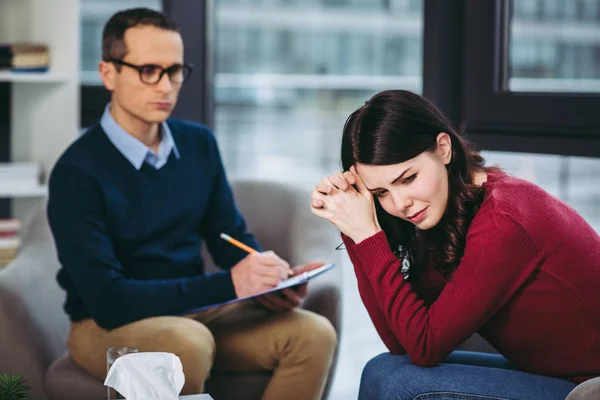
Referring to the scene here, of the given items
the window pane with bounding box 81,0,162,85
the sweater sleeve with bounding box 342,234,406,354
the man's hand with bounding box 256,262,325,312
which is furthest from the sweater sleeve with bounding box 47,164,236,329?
the window pane with bounding box 81,0,162,85

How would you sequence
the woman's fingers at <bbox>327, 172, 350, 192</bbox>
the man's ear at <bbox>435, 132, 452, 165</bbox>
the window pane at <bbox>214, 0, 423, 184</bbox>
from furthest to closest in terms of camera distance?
the window pane at <bbox>214, 0, 423, 184</bbox> < the woman's fingers at <bbox>327, 172, 350, 192</bbox> < the man's ear at <bbox>435, 132, 452, 165</bbox>

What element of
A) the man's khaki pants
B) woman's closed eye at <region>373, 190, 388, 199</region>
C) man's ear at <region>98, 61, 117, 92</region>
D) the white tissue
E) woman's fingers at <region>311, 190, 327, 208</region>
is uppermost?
Answer: man's ear at <region>98, 61, 117, 92</region>

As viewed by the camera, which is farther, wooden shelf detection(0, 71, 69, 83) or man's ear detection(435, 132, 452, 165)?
wooden shelf detection(0, 71, 69, 83)

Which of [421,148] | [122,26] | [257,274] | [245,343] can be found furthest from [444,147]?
[122,26]

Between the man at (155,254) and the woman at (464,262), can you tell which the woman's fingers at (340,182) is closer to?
the woman at (464,262)

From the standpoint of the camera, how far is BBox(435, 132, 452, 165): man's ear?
174 centimetres

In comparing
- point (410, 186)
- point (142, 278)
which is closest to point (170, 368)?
point (410, 186)

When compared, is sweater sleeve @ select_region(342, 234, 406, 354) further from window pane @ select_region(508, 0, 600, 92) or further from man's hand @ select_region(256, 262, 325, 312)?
window pane @ select_region(508, 0, 600, 92)

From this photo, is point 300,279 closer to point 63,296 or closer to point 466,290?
point 466,290

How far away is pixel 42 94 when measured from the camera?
3.21 m

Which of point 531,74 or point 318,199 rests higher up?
point 531,74

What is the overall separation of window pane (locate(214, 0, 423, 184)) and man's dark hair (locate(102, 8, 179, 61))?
0.98 m

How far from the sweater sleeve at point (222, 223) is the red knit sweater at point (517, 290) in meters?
0.81

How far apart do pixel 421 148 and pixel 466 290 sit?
0.98ft
